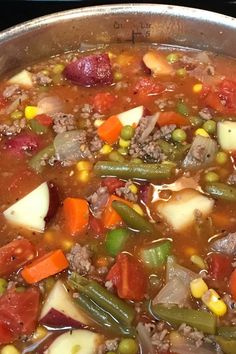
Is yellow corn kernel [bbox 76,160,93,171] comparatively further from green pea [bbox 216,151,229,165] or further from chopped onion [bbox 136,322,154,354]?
chopped onion [bbox 136,322,154,354]

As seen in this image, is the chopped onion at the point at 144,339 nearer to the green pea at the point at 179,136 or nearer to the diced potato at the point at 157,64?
the green pea at the point at 179,136

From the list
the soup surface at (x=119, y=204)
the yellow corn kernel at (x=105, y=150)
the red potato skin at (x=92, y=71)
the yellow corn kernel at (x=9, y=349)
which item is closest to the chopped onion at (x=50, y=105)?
the soup surface at (x=119, y=204)

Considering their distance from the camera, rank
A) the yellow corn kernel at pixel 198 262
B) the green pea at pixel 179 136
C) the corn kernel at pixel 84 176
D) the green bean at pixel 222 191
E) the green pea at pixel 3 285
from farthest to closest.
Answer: the green pea at pixel 179 136 → the corn kernel at pixel 84 176 → the green bean at pixel 222 191 → the yellow corn kernel at pixel 198 262 → the green pea at pixel 3 285

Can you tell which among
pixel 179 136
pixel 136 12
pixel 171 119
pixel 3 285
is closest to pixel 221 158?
pixel 179 136

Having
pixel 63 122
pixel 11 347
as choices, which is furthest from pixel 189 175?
pixel 11 347

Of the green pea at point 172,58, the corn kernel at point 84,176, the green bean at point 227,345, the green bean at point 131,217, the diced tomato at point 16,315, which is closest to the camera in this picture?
the green bean at point 227,345

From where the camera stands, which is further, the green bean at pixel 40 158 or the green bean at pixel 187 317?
the green bean at pixel 40 158
